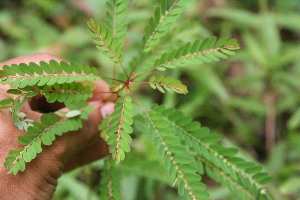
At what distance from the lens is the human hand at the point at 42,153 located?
1558 millimetres

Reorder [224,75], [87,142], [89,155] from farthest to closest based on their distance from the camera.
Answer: [224,75] < [89,155] < [87,142]

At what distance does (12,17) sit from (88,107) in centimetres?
399

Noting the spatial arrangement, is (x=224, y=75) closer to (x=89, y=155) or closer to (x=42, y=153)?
(x=89, y=155)

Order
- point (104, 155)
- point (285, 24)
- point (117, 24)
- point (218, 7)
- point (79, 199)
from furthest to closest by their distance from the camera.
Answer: point (218, 7) → point (285, 24) → point (79, 199) → point (104, 155) → point (117, 24)

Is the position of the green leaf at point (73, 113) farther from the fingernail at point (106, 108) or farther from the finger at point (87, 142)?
the fingernail at point (106, 108)

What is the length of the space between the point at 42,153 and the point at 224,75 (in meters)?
3.17

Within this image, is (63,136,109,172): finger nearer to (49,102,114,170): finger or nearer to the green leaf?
(49,102,114,170): finger

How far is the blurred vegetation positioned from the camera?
139 inches

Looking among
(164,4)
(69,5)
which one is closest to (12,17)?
(69,5)

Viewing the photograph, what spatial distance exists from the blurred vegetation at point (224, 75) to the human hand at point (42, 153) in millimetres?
1194

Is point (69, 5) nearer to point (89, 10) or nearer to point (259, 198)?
point (89, 10)

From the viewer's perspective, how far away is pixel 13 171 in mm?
1446

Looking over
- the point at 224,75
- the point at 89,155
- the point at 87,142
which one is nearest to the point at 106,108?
the point at 87,142

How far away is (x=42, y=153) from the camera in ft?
5.48
